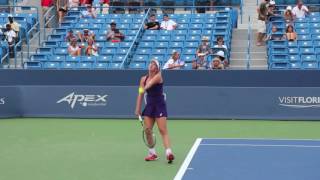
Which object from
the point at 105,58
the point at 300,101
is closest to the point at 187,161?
the point at 300,101

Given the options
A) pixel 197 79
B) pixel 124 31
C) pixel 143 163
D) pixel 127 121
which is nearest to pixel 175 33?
pixel 124 31

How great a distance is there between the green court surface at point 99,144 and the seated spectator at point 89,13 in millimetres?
7585

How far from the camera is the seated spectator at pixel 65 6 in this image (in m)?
26.8

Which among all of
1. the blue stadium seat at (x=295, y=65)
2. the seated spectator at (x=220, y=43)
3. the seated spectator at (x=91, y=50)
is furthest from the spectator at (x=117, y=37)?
the blue stadium seat at (x=295, y=65)

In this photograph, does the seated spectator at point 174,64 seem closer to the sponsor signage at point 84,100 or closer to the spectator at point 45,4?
the sponsor signage at point 84,100

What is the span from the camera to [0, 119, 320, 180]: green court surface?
1162cm

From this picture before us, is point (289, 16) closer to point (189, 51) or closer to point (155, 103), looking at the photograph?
point (189, 51)

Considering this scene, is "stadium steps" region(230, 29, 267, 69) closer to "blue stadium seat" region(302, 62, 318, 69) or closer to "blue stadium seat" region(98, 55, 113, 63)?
"blue stadium seat" region(302, 62, 318, 69)

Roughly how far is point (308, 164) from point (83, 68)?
11.6 meters

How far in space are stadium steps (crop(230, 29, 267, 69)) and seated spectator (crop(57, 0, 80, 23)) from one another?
669 cm

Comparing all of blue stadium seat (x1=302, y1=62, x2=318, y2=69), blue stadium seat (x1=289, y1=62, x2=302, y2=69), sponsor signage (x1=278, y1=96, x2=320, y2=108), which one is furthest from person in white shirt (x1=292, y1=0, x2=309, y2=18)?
sponsor signage (x1=278, y1=96, x2=320, y2=108)

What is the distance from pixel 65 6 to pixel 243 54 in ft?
26.5

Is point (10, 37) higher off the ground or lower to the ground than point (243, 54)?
higher

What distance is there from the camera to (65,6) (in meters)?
28.1
